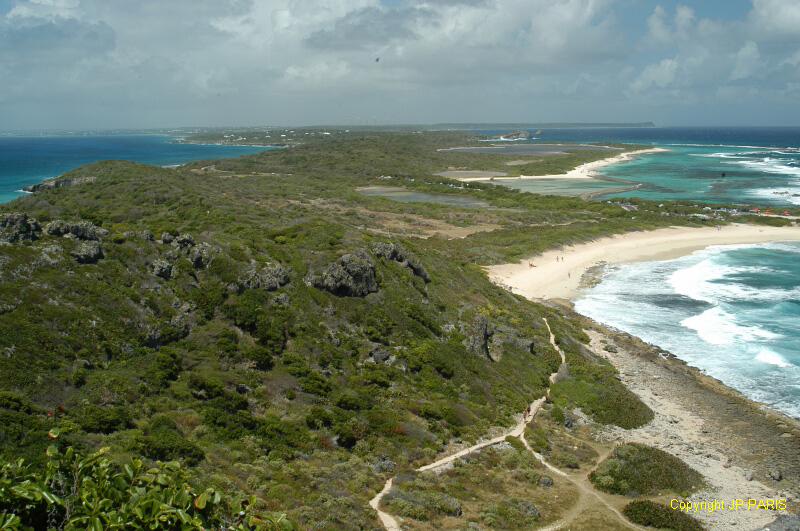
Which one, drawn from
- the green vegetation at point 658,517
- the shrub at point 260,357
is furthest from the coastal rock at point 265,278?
the green vegetation at point 658,517

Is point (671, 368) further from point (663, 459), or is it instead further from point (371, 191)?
point (371, 191)

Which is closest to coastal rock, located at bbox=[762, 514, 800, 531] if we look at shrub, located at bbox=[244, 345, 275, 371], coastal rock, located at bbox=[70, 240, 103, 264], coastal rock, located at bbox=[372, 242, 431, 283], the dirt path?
the dirt path

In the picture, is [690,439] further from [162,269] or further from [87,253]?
[87,253]

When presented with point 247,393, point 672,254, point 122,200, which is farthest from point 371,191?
point 247,393

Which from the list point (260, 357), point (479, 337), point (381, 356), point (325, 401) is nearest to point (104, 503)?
point (325, 401)

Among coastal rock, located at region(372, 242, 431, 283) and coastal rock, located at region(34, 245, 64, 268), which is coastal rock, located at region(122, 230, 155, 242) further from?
coastal rock, located at region(372, 242, 431, 283)

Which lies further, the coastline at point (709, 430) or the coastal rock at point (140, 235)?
the coastal rock at point (140, 235)

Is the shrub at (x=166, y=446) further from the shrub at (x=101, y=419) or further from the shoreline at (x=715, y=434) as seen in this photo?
the shoreline at (x=715, y=434)
